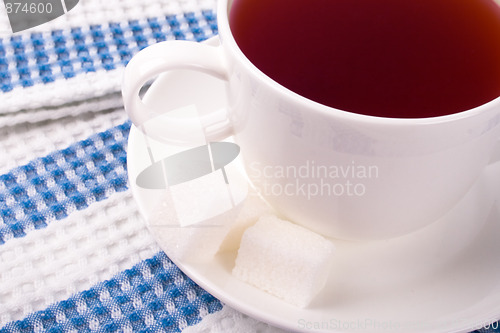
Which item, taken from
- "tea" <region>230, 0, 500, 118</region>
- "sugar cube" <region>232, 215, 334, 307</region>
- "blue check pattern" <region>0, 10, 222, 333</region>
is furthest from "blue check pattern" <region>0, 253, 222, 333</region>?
"tea" <region>230, 0, 500, 118</region>

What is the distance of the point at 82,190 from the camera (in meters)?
0.89

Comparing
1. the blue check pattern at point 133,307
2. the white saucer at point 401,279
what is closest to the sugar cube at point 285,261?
the white saucer at point 401,279

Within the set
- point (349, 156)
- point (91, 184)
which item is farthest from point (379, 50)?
point (91, 184)

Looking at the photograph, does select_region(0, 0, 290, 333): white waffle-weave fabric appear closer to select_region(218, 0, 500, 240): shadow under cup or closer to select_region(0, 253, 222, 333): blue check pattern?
select_region(0, 253, 222, 333): blue check pattern

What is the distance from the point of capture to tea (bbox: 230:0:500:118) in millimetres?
735

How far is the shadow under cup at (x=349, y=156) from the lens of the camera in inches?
23.0

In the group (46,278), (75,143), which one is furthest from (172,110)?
(46,278)

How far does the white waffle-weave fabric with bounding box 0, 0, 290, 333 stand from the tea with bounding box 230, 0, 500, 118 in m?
0.31

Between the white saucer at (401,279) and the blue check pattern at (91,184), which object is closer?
the white saucer at (401,279)

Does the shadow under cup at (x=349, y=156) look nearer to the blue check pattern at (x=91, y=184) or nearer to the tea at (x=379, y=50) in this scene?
the tea at (x=379, y=50)

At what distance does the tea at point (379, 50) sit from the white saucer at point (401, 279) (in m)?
0.17

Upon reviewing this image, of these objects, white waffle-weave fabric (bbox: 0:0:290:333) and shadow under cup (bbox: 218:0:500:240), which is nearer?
shadow under cup (bbox: 218:0:500:240)

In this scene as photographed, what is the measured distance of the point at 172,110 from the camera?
885 millimetres

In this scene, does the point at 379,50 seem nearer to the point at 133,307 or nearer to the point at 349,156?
the point at 349,156
